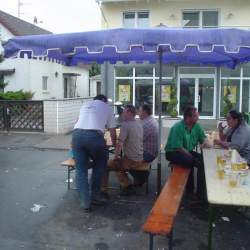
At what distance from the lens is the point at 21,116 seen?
44.5 feet

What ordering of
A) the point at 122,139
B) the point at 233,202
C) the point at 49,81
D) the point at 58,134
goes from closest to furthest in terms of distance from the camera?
1. the point at 233,202
2. the point at 122,139
3. the point at 58,134
4. the point at 49,81

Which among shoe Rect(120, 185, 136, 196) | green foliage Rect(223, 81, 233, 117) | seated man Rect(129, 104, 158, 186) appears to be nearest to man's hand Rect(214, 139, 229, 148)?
seated man Rect(129, 104, 158, 186)

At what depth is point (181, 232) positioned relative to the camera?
468 cm

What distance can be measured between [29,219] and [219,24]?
16306 millimetres

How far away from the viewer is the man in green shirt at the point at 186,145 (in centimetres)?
577

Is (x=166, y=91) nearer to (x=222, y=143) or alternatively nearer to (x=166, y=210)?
(x=222, y=143)

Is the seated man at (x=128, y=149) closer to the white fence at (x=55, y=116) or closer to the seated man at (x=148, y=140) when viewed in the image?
the seated man at (x=148, y=140)

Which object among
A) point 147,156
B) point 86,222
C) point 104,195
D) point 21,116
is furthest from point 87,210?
point 21,116

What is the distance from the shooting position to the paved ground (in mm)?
4336

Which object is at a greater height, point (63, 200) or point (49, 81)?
point (49, 81)

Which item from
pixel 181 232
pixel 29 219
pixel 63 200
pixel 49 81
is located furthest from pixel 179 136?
pixel 49 81

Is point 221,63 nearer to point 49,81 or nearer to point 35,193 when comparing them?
point 35,193

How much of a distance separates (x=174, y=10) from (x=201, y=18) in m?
1.37

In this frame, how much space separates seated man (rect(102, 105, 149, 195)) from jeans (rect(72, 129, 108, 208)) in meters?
0.46
